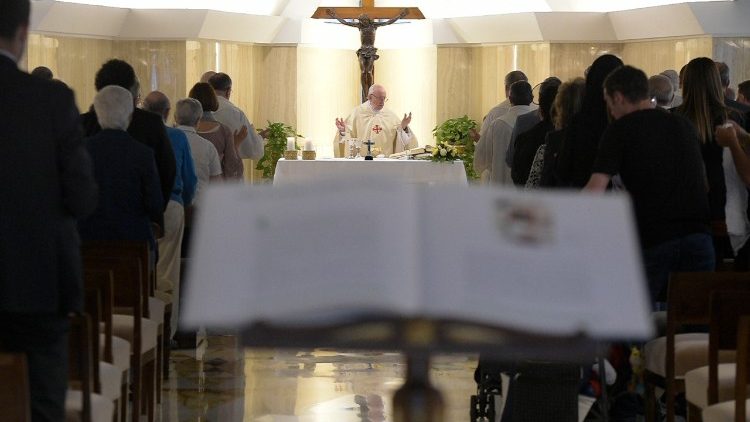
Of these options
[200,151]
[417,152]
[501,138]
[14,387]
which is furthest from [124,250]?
[417,152]

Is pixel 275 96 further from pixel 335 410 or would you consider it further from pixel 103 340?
pixel 103 340

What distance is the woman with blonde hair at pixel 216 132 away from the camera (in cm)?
944

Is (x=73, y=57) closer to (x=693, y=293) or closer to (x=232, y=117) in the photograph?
(x=232, y=117)

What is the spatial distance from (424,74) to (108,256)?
1087 centimetres

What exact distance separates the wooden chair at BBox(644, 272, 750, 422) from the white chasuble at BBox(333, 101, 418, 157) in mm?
8323

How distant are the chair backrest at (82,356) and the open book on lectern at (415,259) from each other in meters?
1.89

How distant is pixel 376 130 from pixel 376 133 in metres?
0.04

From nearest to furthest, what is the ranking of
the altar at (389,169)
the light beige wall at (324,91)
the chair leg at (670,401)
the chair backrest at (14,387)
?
the chair backrest at (14,387), the chair leg at (670,401), the altar at (389,169), the light beige wall at (324,91)

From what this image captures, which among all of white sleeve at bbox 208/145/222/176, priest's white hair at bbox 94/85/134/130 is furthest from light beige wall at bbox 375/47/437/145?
priest's white hair at bbox 94/85/134/130

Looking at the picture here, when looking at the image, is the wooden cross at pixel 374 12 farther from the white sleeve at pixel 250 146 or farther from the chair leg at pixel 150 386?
the chair leg at pixel 150 386

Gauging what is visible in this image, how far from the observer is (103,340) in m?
5.29

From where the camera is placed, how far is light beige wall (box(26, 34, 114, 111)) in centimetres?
1349

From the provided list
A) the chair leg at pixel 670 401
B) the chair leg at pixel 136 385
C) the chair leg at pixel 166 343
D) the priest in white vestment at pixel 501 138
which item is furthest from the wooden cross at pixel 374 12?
the chair leg at pixel 670 401

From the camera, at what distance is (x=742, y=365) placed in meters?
3.94
